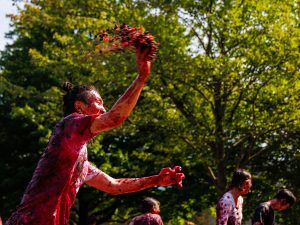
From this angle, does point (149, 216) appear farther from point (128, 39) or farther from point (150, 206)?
point (128, 39)

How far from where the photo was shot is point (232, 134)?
62.1ft

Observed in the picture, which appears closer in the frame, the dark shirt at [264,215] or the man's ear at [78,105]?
the man's ear at [78,105]

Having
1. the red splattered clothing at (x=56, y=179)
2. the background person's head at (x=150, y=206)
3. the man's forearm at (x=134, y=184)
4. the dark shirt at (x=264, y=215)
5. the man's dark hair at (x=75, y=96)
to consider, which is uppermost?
the background person's head at (x=150, y=206)

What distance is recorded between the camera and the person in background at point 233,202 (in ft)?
21.5

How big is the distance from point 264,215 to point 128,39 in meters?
4.95

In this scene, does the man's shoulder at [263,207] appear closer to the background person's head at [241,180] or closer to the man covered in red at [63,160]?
the background person's head at [241,180]

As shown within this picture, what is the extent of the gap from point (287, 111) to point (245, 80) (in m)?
1.49

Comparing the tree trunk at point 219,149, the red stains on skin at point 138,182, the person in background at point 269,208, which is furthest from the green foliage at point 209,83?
the red stains on skin at point 138,182

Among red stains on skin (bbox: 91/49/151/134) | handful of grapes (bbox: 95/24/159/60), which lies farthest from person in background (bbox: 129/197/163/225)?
red stains on skin (bbox: 91/49/151/134)

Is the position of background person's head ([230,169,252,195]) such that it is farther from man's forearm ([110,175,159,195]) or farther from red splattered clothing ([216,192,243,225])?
man's forearm ([110,175,159,195])

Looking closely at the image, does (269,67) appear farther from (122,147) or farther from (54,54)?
(122,147)

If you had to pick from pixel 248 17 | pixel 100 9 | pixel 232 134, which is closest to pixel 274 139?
pixel 232 134

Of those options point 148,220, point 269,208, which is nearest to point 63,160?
point 269,208

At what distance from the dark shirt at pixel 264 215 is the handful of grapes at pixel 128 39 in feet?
15.5
